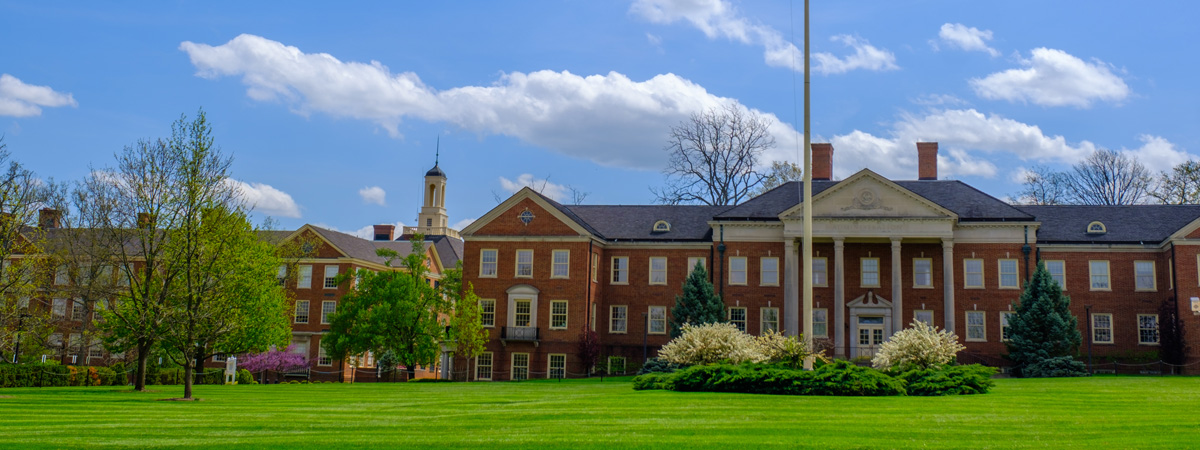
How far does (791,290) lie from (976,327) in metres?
8.96

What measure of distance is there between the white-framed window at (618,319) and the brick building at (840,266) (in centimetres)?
8

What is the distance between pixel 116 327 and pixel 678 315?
23066mm

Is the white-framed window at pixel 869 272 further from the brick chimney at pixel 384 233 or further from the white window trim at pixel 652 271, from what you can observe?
the brick chimney at pixel 384 233

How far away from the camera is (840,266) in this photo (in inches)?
1661

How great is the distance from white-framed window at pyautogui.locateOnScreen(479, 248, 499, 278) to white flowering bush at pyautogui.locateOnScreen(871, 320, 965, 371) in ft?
76.3

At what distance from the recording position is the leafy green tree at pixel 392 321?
43.5 m

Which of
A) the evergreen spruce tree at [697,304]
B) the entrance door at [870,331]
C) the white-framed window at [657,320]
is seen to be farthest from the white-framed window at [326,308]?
the entrance door at [870,331]

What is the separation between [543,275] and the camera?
46219 mm

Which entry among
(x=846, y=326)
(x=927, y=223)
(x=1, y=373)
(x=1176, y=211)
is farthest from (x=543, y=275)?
(x=1176, y=211)

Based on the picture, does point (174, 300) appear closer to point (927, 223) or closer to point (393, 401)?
point (393, 401)

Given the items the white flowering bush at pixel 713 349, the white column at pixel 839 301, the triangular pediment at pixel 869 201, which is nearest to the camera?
the white flowering bush at pixel 713 349

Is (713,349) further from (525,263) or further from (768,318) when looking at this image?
(525,263)

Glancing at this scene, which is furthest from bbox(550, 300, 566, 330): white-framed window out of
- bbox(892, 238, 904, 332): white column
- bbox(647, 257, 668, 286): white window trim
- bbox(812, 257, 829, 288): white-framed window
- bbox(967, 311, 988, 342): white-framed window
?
bbox(967, 311, 988, 342): white-framed window

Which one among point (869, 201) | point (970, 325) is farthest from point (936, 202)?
point (970, 325)
